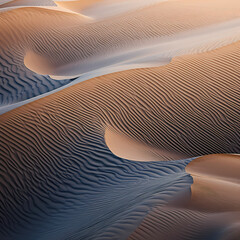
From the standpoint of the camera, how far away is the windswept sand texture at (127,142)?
13.3 feet

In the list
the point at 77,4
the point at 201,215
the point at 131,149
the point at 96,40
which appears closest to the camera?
the point at 201,215

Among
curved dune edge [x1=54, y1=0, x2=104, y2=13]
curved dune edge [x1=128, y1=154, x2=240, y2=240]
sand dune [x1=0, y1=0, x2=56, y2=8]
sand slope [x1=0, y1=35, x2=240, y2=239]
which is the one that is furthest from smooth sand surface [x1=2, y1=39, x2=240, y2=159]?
sand dune [x1=0, y1=0, x2=56, y2=8]

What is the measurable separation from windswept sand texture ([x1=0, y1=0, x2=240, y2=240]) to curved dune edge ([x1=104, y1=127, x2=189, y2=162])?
0.02 metres

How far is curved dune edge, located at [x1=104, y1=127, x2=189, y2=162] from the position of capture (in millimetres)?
5952

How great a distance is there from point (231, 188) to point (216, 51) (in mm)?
4876

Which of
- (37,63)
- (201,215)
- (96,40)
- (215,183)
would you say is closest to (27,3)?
(96,40)

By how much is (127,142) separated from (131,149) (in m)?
0.25

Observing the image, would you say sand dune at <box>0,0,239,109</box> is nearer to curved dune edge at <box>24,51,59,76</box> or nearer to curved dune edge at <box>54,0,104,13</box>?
curved dune edge at <box>24,51,59,76</box>

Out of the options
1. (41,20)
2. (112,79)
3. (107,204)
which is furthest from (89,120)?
(41,20)

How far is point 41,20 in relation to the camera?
1348cm

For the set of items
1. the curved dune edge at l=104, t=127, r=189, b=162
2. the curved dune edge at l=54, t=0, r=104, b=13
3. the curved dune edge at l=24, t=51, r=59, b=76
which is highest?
the curved dune edge at l=54, t=0, r=104, b=13

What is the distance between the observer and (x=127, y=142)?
646 cm

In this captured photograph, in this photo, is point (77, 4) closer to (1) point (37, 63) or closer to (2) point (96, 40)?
(2) point (96, 40)

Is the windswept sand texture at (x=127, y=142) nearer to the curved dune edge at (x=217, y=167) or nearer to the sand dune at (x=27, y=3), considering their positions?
the curved dune edge at (x=217, y=167)
